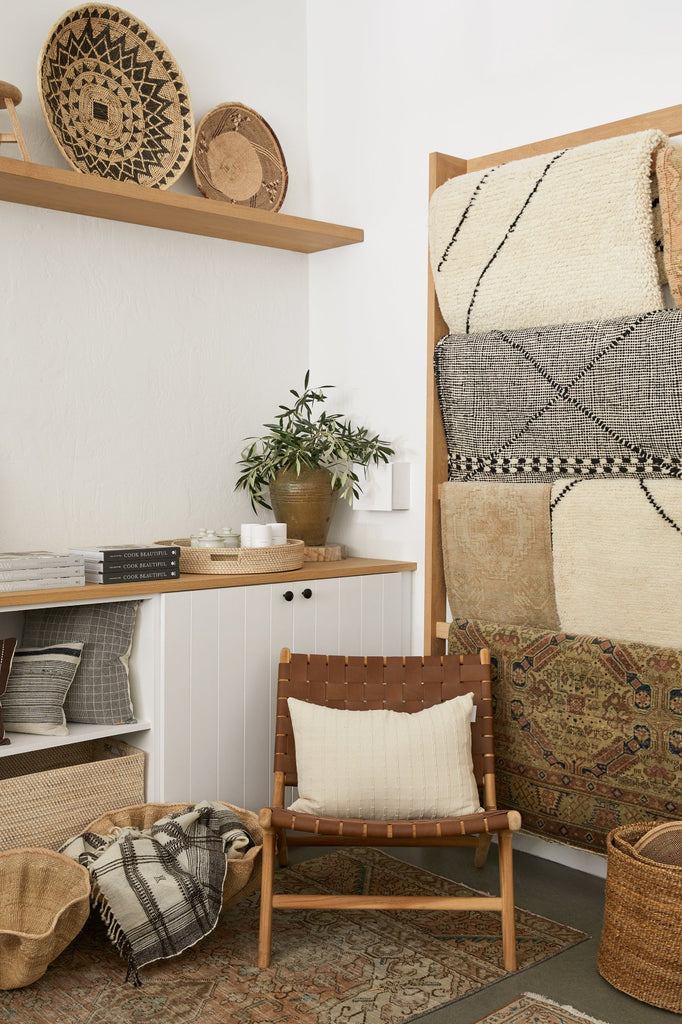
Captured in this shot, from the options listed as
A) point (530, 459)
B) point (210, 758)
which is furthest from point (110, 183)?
point (210, 758)

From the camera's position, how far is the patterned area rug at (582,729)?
248cm

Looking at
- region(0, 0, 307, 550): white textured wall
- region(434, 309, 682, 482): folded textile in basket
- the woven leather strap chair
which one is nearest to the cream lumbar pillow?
the woven leather strap chair

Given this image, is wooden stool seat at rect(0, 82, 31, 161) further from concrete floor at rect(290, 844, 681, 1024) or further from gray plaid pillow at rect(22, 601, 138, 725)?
concrete floor at rect(290, 844, 681, 1024)

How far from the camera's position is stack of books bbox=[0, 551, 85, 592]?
237cm

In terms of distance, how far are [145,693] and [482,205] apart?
163 centimetres

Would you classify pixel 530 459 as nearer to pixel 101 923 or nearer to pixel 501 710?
pixel 501 710

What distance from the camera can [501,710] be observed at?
281 centimetres

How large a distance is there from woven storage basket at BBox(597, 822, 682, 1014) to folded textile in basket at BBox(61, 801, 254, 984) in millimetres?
860

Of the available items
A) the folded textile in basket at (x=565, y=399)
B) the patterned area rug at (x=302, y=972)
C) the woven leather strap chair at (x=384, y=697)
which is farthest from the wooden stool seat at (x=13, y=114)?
the patterned area rug at (x=302, y=972)

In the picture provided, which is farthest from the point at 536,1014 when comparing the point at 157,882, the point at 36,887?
the point at 36,887

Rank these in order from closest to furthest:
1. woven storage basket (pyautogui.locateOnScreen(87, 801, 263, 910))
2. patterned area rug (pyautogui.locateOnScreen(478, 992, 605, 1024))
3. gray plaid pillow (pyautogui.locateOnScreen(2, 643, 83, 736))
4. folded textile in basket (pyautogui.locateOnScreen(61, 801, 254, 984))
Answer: patterned area rug (pyautogui.locateOnScreen(478, 992, 605, 1024)) < folded textile in basket (pyautogui.locateOnScreen(61, 801, 254, 984)) < woven storage basket (pyautogui.locateOnScreen(87, 801, 263, 910)) < gray plaid pillow (pyautogui.locateOnScreen(2, 643, 83, 736))

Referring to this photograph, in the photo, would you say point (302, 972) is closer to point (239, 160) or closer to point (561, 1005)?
point (561, 1005)

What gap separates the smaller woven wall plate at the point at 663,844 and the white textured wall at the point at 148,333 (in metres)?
1.66

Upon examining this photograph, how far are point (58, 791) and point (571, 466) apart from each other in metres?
1.56
